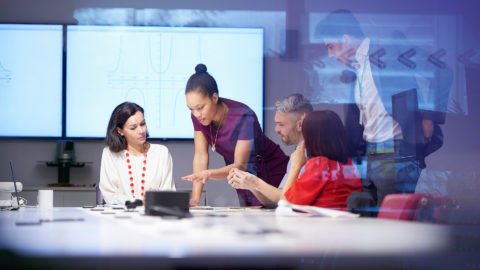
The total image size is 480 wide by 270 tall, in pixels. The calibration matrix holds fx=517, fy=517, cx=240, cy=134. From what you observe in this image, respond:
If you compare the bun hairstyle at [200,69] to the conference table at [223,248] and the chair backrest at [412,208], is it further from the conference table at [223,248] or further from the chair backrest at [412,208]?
the conference table at [223,248]

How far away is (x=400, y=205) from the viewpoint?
5.78ft

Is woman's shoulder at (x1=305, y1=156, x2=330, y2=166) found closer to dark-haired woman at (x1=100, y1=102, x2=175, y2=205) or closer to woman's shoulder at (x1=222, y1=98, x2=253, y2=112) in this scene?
dark-haired woman at (x1=100, y1=102, x2=175, y2=205)

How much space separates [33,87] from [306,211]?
307 cm

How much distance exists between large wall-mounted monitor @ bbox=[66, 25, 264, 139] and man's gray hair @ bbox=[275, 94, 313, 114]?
32 cm

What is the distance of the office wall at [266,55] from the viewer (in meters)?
4.13

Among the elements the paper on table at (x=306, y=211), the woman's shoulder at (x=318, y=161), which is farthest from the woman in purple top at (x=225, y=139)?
the paper on table at (x=306, y=211)

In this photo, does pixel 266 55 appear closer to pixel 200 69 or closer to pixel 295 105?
pixel 200 69

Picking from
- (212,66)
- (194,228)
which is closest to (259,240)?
(194,228)

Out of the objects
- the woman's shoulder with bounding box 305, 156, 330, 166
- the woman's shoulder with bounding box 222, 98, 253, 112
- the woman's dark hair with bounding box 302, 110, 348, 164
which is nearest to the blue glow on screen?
the woman's shoulder with bounding box 222, 98, 253, 112

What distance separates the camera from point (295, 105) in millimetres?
3443

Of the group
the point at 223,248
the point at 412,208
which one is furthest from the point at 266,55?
the point at 223,248

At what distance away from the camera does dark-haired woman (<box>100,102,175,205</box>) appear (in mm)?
2926

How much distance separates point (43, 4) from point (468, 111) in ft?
11.5

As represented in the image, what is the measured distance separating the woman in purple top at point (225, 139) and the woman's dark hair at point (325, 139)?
2.66 feet
